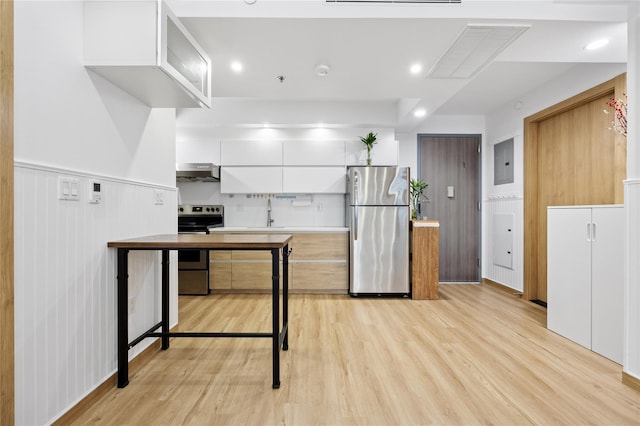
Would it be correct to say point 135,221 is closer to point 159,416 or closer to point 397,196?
point 159,416

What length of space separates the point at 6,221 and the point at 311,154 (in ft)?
11.7

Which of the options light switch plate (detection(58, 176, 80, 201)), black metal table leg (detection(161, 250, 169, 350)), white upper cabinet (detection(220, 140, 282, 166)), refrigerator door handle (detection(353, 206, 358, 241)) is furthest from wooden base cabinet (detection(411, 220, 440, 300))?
light switch plate (detection(58, 176, 80, 201))

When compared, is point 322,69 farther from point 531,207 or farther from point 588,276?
point 531,207

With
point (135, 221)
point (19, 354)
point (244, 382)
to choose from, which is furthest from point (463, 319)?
point (19, 354)

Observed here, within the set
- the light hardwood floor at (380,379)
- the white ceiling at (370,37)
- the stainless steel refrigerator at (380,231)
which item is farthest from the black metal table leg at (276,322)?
the stainless steel refrigerator at (380,231)

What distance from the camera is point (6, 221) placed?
4.00 ft

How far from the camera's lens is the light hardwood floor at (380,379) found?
1.63 m

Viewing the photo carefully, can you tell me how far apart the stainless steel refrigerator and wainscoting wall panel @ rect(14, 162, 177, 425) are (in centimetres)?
249

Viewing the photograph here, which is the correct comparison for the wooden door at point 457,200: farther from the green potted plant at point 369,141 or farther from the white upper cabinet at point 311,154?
the white upper cabinet at point 311,154

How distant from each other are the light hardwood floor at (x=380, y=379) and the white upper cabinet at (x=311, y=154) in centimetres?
218

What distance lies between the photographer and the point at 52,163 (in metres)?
1.46

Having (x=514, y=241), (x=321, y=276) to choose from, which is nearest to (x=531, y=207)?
(x=514, y=241)

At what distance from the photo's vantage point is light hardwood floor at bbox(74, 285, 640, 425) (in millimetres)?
1628

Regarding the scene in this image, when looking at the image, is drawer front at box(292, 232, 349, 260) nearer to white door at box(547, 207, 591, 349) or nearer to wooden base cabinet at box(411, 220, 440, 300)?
wooden base cabinet at box(411, 220, 440, 300)
